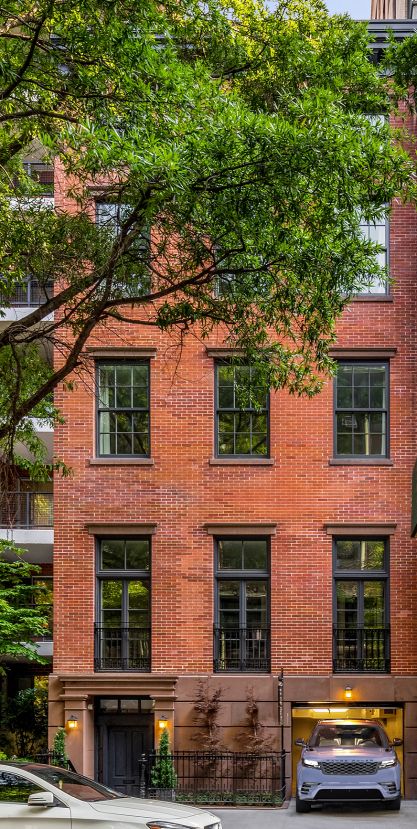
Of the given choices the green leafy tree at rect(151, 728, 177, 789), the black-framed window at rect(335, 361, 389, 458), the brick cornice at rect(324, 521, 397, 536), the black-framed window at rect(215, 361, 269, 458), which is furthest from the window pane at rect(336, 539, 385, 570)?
the green leafy tree at rect(151, 728, 177, 789)

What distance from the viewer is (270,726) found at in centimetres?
2289

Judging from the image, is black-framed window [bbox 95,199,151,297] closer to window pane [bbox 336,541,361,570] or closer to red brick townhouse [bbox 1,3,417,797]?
red brick townhouse [bbox 1,3,417,797]

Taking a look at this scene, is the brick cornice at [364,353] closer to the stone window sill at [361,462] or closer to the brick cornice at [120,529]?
the stone window sill at [361,462]

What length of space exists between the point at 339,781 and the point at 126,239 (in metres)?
9.81

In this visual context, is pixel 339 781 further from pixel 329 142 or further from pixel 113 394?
pixel 329 142

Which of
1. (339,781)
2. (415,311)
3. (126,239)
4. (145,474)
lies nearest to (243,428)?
(145,474)

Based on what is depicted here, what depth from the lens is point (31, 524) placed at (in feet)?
98.8

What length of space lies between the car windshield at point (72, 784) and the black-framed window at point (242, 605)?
9.84m

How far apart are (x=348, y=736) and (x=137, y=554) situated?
243 inches

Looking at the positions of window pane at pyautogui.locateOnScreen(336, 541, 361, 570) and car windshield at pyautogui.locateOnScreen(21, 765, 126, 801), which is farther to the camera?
window pane at pyautogui.locateOnScreen(336, 541, 361, 570)

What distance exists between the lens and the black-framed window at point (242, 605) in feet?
76.7

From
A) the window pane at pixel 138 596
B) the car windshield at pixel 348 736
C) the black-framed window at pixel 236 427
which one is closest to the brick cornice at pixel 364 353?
the black-framed window at pixel 236 427

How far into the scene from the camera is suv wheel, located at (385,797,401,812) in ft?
64.3

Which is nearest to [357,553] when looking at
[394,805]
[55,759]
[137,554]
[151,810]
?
[137,554]
